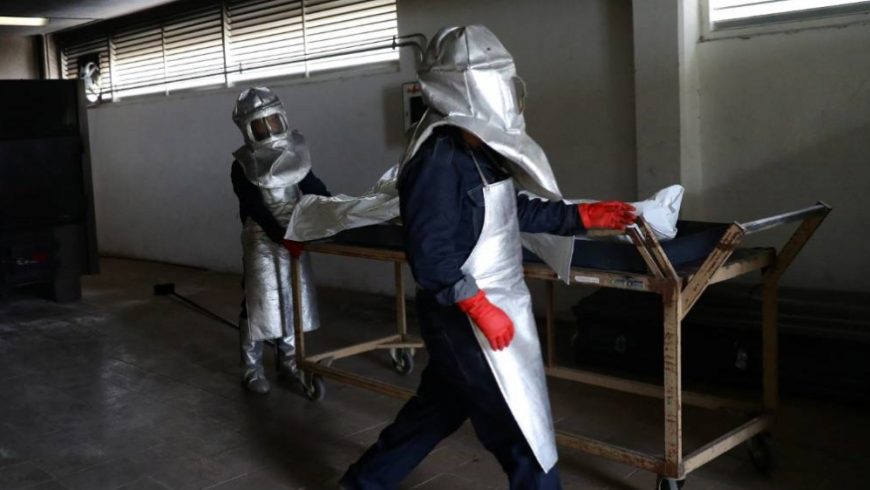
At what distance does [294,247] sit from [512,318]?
1666 mm

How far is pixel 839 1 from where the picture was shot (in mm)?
4023

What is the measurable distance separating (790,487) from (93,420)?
287cm

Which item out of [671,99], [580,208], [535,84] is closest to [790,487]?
[580,208]

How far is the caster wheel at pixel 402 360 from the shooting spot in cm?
456

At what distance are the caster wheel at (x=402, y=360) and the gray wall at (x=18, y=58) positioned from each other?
6.66m

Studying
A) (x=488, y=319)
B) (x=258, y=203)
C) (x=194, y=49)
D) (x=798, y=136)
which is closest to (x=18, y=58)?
(x=194, y=49)

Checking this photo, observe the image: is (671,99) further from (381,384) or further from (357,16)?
(357,16)

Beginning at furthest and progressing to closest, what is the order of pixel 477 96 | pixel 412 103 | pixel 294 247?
pixel 412 103, pixel 294 247, pixel 477 96

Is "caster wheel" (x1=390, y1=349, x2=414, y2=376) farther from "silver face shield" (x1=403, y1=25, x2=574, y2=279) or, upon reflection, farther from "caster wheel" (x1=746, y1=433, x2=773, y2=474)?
"silver face shield" (x1=403, y1=25, x2=574, y2=279)

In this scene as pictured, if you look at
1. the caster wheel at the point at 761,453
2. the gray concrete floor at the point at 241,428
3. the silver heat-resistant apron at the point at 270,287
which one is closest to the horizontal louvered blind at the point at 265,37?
the gray concrete floor at the point at 241,428

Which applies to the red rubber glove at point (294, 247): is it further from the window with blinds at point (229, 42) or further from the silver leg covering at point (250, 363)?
the window with blinds at point (229, 42)

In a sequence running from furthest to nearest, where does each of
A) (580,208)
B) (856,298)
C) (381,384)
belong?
(856,298)
(381,384)
(580,208)

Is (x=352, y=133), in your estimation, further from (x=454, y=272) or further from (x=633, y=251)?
(x=454, y=272)

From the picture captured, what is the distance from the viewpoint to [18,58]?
31.1 ft
